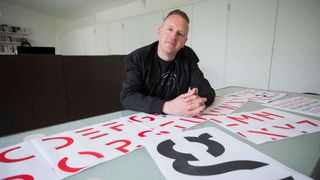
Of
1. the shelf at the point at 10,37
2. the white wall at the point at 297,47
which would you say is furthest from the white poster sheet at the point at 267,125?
the shelf at the point at 10,37

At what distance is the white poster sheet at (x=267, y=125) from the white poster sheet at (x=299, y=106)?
9cm

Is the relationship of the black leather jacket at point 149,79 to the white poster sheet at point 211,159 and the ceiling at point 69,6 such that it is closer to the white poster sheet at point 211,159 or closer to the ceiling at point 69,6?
the white poster sheet at point 211,159

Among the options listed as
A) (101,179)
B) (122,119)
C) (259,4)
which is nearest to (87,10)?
(259,4)

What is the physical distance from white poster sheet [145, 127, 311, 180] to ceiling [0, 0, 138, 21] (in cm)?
476

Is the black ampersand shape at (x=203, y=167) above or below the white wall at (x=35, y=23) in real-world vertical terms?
below

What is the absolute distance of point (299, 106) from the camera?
3.17 ft

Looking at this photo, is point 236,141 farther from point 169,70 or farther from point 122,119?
point 169,70

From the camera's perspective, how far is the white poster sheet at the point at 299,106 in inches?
34.6

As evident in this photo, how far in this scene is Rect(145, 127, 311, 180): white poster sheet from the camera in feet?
1.32

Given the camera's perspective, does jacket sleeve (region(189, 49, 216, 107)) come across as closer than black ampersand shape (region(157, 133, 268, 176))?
No

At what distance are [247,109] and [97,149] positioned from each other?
29.0 inches

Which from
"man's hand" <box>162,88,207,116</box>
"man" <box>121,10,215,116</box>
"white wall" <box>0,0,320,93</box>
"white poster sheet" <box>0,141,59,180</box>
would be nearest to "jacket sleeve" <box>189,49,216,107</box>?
"man" <box>121,10,215,116</box>

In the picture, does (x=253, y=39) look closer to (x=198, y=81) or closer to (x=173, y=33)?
(x=198, y=81)

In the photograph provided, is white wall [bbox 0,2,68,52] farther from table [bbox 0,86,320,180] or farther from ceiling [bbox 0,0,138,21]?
table [bbox 0,86,320,180]
